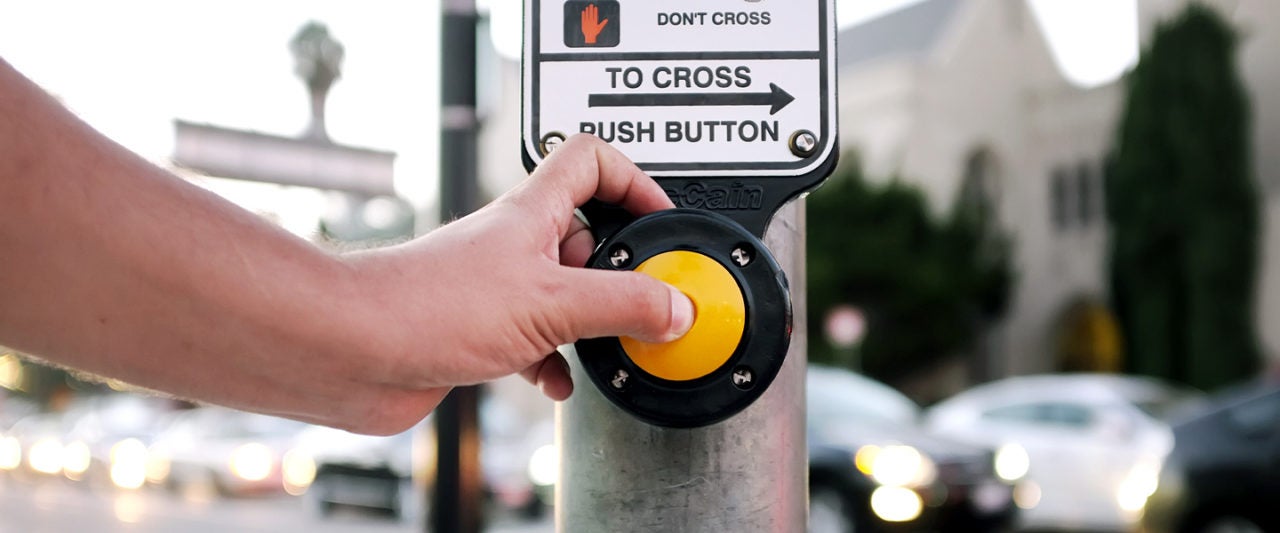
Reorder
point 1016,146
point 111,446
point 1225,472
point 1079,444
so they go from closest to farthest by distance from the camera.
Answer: point 1225,472 < point 1079,444 < point 111,446 < point 1016,146

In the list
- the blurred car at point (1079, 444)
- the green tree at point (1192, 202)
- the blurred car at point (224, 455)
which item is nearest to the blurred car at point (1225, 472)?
the blurred car at point (1079, 444)

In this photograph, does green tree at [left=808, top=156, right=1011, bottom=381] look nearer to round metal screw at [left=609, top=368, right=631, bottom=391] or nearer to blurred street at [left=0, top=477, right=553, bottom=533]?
blurred street at [left=0, top=477, right=553, bottom=533]

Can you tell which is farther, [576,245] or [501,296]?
[576,245]

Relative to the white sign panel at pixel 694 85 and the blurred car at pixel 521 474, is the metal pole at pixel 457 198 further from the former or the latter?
the blurred car at pixel 521 474

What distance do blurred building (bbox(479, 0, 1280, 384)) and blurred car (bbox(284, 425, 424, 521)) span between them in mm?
11533

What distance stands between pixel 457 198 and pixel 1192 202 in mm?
21564

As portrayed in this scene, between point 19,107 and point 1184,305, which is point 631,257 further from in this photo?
point 1184,305

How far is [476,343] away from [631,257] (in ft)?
0.46

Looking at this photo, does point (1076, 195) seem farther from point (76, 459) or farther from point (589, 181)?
point (589, 181)

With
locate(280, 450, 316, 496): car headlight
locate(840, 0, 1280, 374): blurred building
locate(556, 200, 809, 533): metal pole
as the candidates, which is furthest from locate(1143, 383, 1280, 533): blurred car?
locate(840, 0, 1280, 374): blurred building

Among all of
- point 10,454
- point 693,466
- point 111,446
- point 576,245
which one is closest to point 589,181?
point 576,245

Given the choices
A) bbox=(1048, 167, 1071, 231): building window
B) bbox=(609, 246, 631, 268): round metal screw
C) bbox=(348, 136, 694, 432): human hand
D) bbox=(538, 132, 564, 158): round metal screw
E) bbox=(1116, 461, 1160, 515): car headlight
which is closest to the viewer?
bbox=(348, 136, 694, 432): human hand

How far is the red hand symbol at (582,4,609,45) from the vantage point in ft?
3.34

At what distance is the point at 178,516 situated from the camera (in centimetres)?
1479
